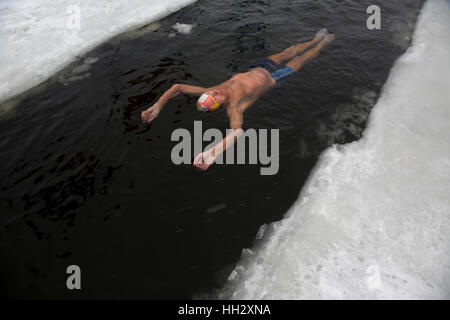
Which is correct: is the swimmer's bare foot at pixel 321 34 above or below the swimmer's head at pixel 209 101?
above

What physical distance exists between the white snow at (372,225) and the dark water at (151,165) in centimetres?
30

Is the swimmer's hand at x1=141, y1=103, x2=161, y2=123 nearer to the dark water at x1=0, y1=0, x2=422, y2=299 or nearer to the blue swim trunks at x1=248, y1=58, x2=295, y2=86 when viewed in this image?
the dark water at x1=0, y1=0, x2=422, y2=299

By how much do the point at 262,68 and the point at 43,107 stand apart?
467 cm

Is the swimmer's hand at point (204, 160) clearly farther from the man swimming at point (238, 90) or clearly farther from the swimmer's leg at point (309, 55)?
the swimmer's leg at point (309, 55)

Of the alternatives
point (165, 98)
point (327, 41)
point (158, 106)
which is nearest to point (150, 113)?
point (158, 106)

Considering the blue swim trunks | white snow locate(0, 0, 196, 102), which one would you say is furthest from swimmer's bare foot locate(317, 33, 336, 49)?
white snow locate(0, 0, 196, 102)

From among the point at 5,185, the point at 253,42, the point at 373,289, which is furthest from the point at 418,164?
the point at 5,185

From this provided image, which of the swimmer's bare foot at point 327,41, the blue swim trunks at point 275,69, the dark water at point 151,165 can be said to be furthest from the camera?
the swimmer's bare foot at point 327,41

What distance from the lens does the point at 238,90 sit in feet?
18.2

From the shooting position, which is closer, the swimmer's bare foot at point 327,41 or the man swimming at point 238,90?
the man swimming at point 238,90

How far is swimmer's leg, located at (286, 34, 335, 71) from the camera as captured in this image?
6465 mm

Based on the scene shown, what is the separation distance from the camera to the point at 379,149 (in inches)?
194

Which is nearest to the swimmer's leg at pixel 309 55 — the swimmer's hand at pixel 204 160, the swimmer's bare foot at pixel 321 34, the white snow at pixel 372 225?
the swimmer's bare foot at pixel 321 34

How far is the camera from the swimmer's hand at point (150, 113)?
5098 millimetres
